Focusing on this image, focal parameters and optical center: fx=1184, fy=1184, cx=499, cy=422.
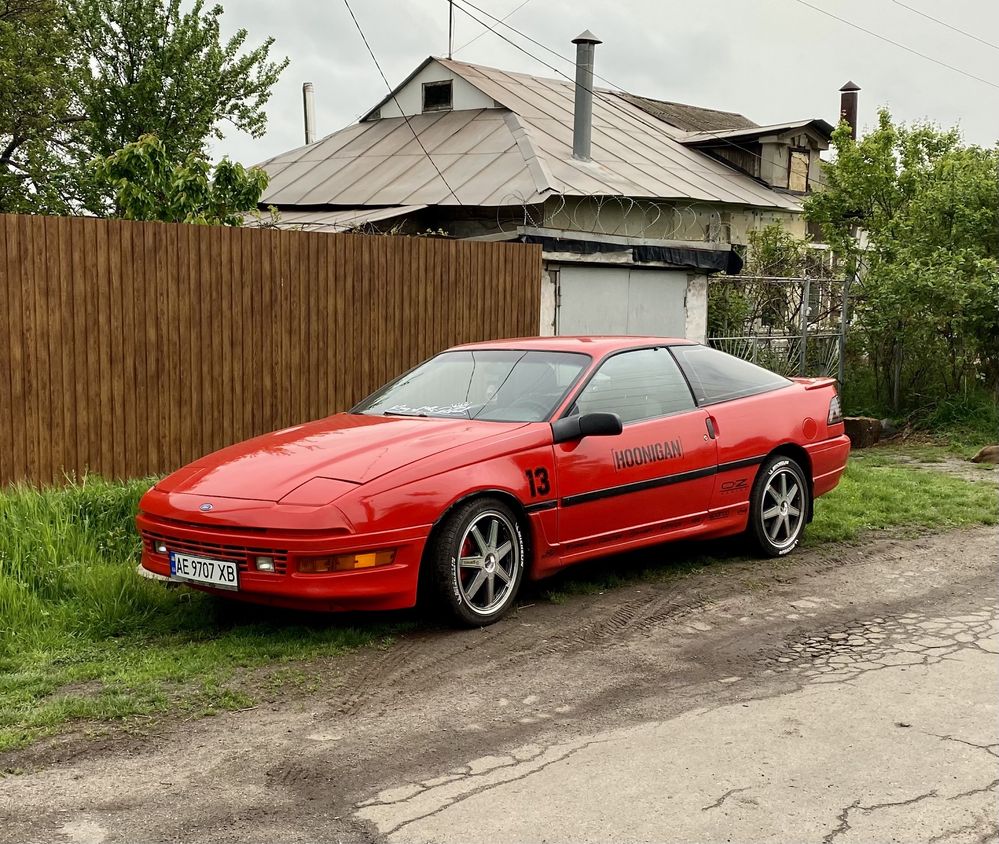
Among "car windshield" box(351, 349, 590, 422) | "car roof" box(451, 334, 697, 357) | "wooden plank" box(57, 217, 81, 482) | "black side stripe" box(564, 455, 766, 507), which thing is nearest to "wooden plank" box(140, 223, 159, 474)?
"wooden plank" box(57, 217, 81, 482)

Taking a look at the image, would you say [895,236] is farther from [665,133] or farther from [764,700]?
[764,700]

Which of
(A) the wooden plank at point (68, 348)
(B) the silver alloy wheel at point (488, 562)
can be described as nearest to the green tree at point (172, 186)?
(A) the wooden plank at point (68, 348)

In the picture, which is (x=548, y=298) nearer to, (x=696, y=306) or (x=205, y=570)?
(x=696, y=306)

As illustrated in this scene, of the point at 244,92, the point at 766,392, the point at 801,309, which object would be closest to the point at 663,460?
the point at 766,392

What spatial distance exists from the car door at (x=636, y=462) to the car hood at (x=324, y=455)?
1.62ft

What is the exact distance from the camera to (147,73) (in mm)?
23938

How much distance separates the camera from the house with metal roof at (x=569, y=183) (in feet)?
49.1

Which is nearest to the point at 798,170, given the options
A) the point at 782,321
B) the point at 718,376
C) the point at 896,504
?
the point at 782,321

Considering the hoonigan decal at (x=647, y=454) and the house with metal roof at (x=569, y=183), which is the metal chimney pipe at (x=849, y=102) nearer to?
the house with metal roof at (x=569, y=183)

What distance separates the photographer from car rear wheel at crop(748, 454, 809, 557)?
24.6 ft

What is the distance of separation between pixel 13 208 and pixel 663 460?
2344 cm

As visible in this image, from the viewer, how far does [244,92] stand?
26.6 m

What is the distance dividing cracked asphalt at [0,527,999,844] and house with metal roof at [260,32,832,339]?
28.4 feet

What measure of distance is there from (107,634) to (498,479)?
2.10 meters
